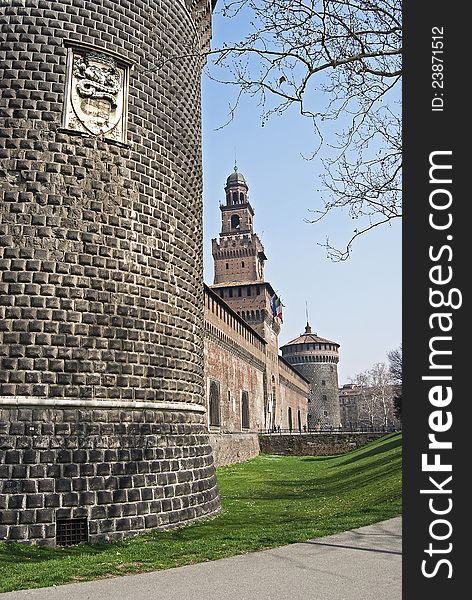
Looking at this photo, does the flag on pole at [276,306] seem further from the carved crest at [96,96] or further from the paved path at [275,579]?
the paved path at [275,579]

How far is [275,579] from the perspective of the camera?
216 inches

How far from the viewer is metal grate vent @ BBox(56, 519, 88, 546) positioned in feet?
27.8

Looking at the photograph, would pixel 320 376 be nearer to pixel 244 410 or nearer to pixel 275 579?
pixel 244 410

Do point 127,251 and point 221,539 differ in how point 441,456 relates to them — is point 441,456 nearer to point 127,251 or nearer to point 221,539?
point 221,539

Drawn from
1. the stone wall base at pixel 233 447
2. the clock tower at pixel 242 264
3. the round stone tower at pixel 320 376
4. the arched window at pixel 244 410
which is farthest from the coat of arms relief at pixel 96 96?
the round stone tower at pixel 320 376

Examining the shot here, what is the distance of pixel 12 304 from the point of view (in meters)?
9.01

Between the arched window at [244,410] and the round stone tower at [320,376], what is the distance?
136 ft

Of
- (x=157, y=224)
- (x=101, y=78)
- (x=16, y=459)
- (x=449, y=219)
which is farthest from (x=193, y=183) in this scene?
(x=449, y=219)

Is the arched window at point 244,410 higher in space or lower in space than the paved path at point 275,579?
lower

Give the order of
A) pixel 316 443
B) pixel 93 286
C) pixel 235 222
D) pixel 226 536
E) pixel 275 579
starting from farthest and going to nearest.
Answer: pixel 235 222
pixel 316 443
pixel 93 286
pixel 226 536
pixel 275 579

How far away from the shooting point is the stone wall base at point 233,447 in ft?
92.9

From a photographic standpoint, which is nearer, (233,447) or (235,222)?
(233,447)

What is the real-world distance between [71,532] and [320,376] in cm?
7219

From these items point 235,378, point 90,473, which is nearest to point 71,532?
point 90,473
